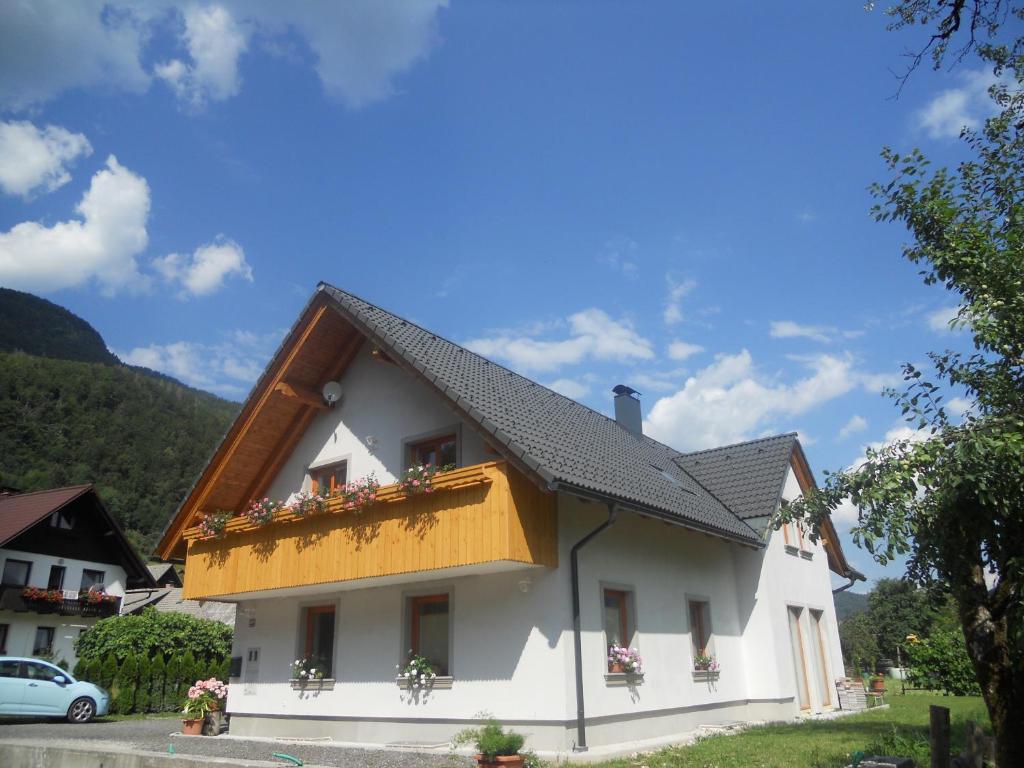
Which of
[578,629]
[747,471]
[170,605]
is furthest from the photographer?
[170,605]

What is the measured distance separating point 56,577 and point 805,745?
110ft

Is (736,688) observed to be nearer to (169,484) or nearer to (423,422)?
(423,422)

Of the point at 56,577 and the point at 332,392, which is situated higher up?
the point at 332,392

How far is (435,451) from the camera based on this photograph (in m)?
13.8

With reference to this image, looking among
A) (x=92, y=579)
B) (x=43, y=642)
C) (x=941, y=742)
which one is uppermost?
(x=92, y=579)

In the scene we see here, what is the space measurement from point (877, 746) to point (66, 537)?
3521cm

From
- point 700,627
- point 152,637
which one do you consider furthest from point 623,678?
point 152,637

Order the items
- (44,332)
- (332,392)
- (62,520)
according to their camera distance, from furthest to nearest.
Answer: (44,332), (62,520), (332,392)

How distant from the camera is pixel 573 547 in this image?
1170cm

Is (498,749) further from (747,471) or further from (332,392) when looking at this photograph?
(747,471)

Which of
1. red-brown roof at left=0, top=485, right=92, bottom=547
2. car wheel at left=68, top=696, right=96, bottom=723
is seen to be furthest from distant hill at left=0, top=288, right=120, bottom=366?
car wheel at left=68, top=696, right=96, bottom=723

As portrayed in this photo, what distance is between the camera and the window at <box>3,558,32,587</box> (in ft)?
105

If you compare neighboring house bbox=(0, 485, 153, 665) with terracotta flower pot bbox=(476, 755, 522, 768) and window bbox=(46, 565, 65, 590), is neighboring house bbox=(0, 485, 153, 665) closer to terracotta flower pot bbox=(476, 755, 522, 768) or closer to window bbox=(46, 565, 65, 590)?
window bbox=(46, 565, 65, 590)

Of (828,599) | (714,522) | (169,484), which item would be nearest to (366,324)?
(714,522)
